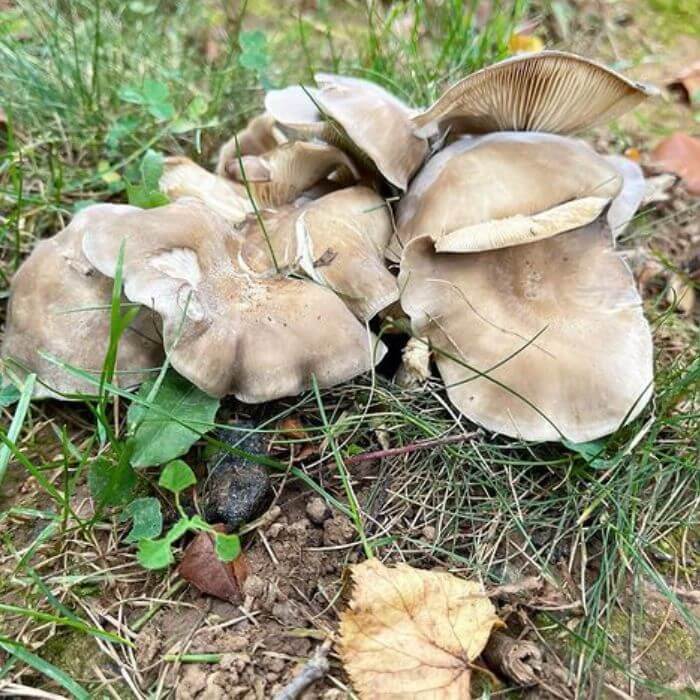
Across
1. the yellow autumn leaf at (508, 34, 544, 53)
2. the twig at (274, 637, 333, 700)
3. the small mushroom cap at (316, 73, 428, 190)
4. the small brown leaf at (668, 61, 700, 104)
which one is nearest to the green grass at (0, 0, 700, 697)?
the twig at (274, 637, 333, 700)

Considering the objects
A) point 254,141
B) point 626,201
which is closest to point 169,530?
point 254,141

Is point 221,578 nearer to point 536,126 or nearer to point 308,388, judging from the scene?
point 308,388

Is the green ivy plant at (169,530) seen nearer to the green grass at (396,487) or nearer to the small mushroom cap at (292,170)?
the green grass at (396,487)

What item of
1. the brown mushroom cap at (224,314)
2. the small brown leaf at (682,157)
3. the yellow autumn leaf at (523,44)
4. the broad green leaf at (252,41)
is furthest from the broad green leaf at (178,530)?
the yellow autumn leaf at (523,44)

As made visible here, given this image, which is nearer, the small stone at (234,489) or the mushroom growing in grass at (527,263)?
the small stone at (234,489)

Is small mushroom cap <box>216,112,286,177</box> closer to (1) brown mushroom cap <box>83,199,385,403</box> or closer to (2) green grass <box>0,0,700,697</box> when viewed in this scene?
(2) green grass <box>0,0,700,697</box>

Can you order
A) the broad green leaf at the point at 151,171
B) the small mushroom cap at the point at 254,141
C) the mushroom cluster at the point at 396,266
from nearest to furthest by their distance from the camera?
the mushroom cluster at the point at 396,266, the broad green leaf at the point at 151,171, the small mushroom cap at the point at 254,141
